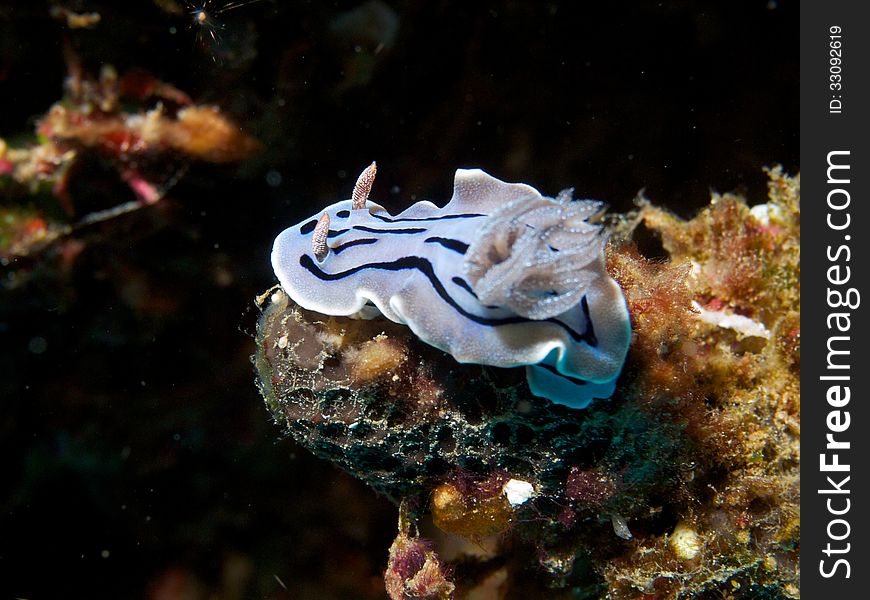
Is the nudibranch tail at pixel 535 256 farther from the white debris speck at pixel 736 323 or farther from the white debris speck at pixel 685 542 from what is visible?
the white debris speck at pixel 685 542

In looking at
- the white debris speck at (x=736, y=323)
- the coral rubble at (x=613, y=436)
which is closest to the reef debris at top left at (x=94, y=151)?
the coral rubble at (x=613, y=436)

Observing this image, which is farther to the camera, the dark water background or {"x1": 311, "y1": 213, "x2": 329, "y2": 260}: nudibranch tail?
the dark water background

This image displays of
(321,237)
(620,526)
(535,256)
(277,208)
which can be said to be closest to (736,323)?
(620,526)

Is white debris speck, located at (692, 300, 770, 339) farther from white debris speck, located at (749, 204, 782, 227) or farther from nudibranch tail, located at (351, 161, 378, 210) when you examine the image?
nudibranch tail, located at (351, 161, 378, 210)

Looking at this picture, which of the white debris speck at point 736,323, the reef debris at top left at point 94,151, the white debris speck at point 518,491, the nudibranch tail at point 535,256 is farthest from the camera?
the white debris speck at point 736,323

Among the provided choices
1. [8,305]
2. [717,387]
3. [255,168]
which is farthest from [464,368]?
[8,305]

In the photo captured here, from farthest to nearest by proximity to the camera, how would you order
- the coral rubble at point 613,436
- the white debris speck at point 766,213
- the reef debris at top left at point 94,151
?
the white debris speck at point 766,213 → the reef debris at top left at point 94,151 → the coral rubble at point 613,436

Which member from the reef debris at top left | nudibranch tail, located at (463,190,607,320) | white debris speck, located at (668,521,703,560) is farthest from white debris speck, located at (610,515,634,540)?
the reef debris at top left
